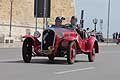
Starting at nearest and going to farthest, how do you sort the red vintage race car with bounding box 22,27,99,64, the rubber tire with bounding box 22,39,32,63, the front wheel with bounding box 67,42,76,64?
the front wheel with bounding box 67,42,76,64, the red vintage race car with bounding box 22,27,99,64, the rubber tire with bounding box 22,39,32,63

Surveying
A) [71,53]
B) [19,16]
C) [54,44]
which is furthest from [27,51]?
[19,16]

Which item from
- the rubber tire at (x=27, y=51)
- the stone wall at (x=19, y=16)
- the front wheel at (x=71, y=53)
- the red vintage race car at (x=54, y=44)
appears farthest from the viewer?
the stone wall at (x=19, y=16)

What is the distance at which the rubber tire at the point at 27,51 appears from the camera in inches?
787

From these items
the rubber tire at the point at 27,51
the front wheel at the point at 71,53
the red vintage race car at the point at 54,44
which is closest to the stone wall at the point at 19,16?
the rubber tire at the point at 27,51

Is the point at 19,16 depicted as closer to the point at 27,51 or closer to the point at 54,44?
the point at 27,51

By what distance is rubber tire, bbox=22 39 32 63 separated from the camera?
65.6 feet

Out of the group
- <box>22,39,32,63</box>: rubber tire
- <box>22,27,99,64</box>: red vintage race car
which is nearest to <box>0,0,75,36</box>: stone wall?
<box>22,39,32,63</box>: rubber tire

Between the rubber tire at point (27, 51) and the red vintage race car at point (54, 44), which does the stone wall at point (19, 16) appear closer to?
the rubber tire at point (27, 51)

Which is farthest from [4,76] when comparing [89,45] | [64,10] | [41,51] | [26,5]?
[64,10]

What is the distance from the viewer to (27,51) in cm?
2009

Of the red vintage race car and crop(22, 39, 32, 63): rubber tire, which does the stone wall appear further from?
the red vintage race car

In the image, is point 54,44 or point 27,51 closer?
Result: point 54,44

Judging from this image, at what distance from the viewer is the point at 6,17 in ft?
210

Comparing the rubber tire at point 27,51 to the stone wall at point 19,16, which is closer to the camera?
the rubber tire at point 27,51
